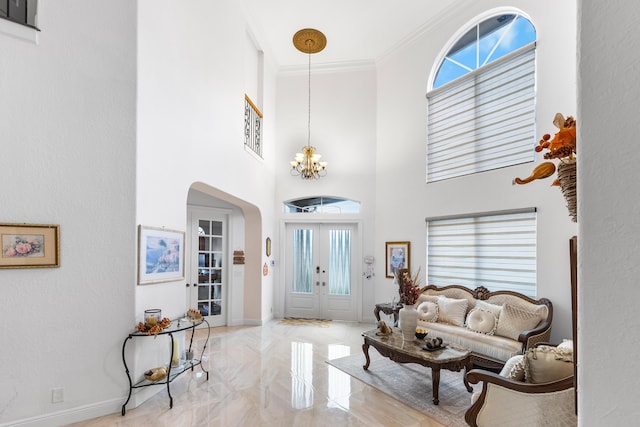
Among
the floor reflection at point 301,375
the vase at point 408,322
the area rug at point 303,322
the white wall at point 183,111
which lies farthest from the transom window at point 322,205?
the vase at point 408,322

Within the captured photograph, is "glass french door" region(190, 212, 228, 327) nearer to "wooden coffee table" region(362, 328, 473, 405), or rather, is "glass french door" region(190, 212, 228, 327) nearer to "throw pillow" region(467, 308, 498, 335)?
"wooden coffee table" region(362, 328, 473, 405)

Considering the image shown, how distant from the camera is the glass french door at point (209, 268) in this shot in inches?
259

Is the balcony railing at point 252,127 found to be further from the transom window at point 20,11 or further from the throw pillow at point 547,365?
the throw pillow at point 547,365

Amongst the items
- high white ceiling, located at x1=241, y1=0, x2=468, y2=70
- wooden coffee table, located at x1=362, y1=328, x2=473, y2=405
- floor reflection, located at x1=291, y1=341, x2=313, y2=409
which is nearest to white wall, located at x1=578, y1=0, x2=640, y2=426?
wooden coffee table, located at x1=362, y1=328, x2=473, y2=405

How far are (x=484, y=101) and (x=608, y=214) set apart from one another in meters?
5.36

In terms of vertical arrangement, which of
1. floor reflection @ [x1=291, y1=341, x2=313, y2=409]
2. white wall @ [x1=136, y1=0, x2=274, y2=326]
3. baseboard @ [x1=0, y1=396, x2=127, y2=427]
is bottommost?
floor reflection @ [x1=291, y1=341, x2=313, y2=409]

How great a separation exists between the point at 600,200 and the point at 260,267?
6.37 metres

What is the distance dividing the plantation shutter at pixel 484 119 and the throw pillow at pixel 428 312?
216 cm

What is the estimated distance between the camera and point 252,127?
6.55 m

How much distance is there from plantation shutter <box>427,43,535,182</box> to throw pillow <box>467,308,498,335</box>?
7.08 feet

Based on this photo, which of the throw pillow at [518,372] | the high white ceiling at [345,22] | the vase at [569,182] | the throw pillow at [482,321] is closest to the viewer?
the vase at [569,182]

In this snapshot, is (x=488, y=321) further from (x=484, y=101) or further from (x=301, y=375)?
(x=484, y=101)

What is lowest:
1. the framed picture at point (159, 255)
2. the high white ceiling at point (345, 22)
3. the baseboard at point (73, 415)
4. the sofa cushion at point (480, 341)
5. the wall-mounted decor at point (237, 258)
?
the baseboard at point (73, 415)

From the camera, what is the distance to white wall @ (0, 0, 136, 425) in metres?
2.92
